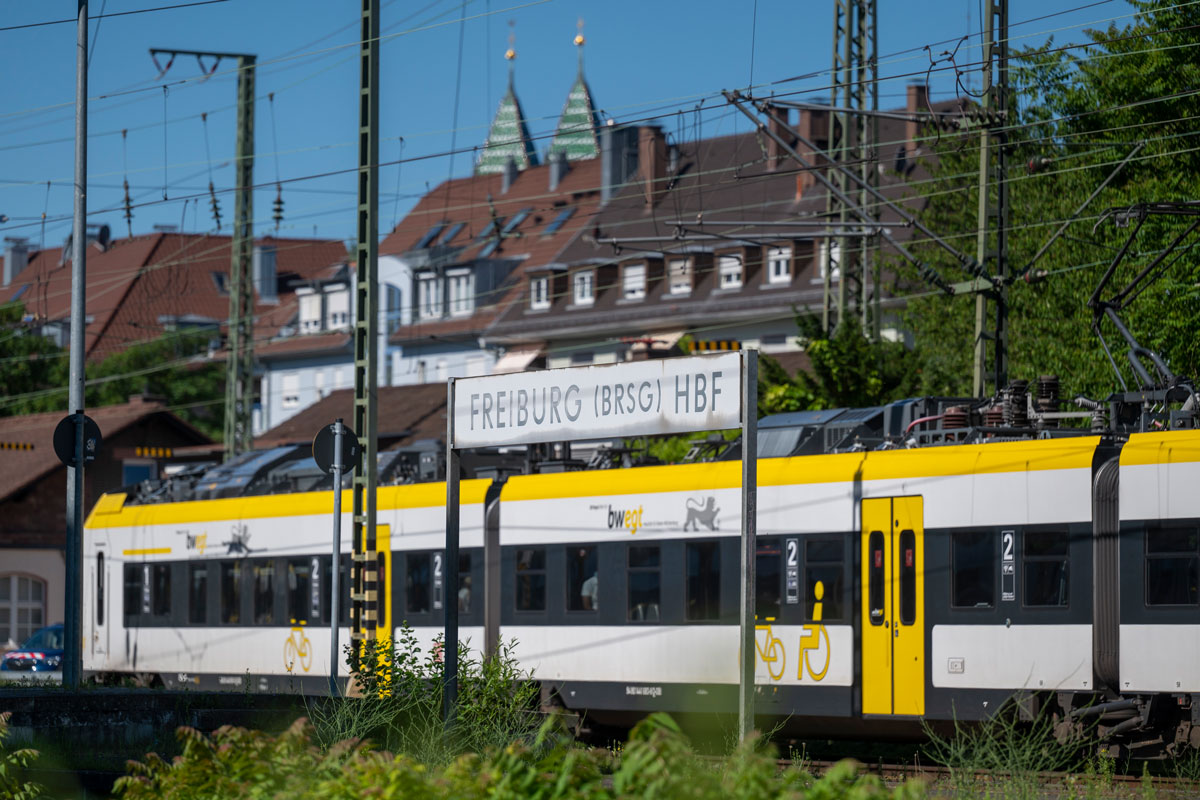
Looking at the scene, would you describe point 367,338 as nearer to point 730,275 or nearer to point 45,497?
point 45,497

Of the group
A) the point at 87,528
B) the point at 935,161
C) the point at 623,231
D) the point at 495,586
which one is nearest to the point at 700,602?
the point at 495,586

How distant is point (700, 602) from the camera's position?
1941cm

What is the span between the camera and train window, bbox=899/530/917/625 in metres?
17.2

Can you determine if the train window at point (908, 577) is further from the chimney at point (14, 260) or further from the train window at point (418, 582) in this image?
the chimney at point (14, 260)

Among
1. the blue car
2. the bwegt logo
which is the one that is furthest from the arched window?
the bwegt logo

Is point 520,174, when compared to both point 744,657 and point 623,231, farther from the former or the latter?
point 744,657

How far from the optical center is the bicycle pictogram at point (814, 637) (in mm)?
17906

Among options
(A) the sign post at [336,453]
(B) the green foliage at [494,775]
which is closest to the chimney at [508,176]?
(A) the sign post at [336,453]

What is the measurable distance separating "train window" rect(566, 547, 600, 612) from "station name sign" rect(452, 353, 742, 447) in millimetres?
7174

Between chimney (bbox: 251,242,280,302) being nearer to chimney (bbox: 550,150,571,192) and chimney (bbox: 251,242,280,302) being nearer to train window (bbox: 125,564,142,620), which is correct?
chimney (bbox: 550,150,571,192)

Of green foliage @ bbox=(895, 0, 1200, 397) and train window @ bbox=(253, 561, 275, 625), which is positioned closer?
train window @ bbox=(253, 561, 275, 625)

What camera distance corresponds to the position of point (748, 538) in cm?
1104

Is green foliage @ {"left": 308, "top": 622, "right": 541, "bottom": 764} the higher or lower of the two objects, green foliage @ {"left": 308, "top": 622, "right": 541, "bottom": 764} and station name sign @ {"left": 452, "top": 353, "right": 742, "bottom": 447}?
the lower

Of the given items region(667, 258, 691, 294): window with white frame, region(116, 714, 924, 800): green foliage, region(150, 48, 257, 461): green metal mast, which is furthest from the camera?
region(667, 258, 691, 294): window with white frame
